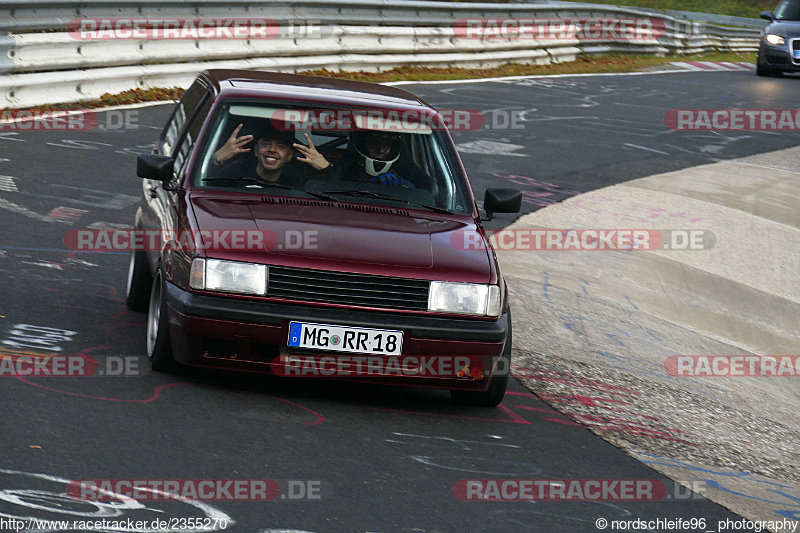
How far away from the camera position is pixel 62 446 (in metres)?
4.91

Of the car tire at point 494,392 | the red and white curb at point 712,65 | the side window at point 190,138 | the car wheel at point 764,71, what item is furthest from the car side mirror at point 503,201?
the red and white curb at point 712,65

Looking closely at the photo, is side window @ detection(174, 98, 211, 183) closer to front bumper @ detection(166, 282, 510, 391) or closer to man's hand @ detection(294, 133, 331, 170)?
man's hand @ detection(294, 133, 331, 170)

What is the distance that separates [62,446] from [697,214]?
9789 mm

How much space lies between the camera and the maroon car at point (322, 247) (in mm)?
5766

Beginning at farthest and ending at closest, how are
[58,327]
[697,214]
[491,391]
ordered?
1. [697,214]
2. [58,327]
3. [491,391]

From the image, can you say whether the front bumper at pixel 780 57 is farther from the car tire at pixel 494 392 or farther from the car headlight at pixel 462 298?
the car headlight at pixel 462 298

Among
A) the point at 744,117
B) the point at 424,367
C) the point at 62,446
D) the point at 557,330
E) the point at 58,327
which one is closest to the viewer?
the point at 62,446

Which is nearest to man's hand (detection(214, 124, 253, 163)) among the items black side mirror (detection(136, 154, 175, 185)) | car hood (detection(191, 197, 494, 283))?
black side mirror (detection(136, 154, 175, 185))

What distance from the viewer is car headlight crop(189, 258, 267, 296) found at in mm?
5746

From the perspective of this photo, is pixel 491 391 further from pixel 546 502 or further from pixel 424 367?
pixel 546 502

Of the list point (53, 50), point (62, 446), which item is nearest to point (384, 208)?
point (62, 446)

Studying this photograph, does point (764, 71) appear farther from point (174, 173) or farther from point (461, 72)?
point (174, 173)

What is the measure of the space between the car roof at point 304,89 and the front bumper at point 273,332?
1532 millimetres

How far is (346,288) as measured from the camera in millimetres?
5812
